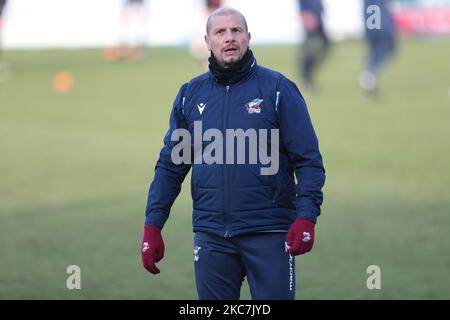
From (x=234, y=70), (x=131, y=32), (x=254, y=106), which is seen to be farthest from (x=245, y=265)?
(x=131, y=32)

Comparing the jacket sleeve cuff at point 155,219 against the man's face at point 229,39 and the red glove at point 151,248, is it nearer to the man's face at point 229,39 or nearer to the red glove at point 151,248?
the red glove at point 151,248

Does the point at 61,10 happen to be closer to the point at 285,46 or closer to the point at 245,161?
the point at 285,46

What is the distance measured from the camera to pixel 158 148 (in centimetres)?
1562

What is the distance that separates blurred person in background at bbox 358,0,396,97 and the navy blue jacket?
14.0m

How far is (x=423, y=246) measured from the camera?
978cm

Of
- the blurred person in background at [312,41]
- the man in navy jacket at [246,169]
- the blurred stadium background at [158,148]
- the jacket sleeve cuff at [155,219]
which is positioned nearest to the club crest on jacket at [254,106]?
the man in navy jacket at [246,169]

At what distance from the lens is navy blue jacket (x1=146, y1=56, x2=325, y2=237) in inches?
221

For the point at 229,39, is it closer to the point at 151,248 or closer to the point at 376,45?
the point at 151,248

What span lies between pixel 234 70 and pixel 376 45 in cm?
Result: 1456

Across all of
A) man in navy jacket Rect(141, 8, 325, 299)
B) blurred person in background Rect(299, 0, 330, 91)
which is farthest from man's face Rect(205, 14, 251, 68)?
blurred person in background Rect(299, 0, 330, 91)

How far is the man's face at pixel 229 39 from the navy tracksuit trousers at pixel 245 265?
0.91 metres

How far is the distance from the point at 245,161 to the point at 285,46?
2193cm

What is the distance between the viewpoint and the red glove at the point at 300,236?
5441mm

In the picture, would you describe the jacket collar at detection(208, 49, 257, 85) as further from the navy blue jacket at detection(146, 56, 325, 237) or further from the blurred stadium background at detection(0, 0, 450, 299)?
the blurred stadium background at detection(0, 0, 450, 299)
